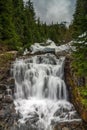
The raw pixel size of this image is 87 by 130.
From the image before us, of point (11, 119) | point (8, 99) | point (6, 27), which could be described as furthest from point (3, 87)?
point (6, 27)

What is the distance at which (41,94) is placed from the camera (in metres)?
22.8

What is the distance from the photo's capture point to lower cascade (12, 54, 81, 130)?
19016mm

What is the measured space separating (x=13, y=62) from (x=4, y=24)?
11.6 meters

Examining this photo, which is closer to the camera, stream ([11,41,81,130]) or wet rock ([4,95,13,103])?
stream ([11,41,81,130])

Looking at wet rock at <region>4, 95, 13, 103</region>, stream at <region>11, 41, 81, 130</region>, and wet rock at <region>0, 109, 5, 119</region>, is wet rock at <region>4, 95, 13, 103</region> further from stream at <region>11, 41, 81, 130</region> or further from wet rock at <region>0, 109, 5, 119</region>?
wet rock at <region>0, 109, 5, 119</region>

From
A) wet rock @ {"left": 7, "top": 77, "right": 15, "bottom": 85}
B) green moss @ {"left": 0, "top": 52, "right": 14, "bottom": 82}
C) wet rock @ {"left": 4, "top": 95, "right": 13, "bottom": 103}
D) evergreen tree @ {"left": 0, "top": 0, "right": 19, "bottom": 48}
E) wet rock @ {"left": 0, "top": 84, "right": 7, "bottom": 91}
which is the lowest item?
wet rock @ {"left": 4, "top": 95, "right": 13, "bottom": 103}

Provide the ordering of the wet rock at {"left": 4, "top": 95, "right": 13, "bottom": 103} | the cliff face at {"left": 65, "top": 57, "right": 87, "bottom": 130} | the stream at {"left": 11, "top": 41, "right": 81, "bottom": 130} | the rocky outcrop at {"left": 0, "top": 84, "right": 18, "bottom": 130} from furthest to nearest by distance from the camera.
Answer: the wet rock at {"left": 4, "top": 95, "right": 13, "bottom": 103} → the stream at {"left": 11, "top": 41, "right": 81, "bottom": 130} → the rocky outcrop at {"left": 0, "top": 84, "right": 18, "bottom": 130} → the cliff face at {"left": 65, "top": 57, "right": 87, "bottom": 130}

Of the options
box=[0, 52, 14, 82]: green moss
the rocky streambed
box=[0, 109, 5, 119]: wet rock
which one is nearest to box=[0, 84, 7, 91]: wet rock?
the rocky streambed

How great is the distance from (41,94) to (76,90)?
3.95 meters

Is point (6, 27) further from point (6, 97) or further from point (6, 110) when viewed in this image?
point (6, 110)

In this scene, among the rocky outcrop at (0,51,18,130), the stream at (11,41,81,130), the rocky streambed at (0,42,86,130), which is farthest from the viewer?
the stream at (11,41,81,130)

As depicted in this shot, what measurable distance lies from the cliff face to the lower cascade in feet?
1.69

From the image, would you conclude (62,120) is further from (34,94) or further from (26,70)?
(26,70)

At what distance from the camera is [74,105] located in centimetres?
2036
